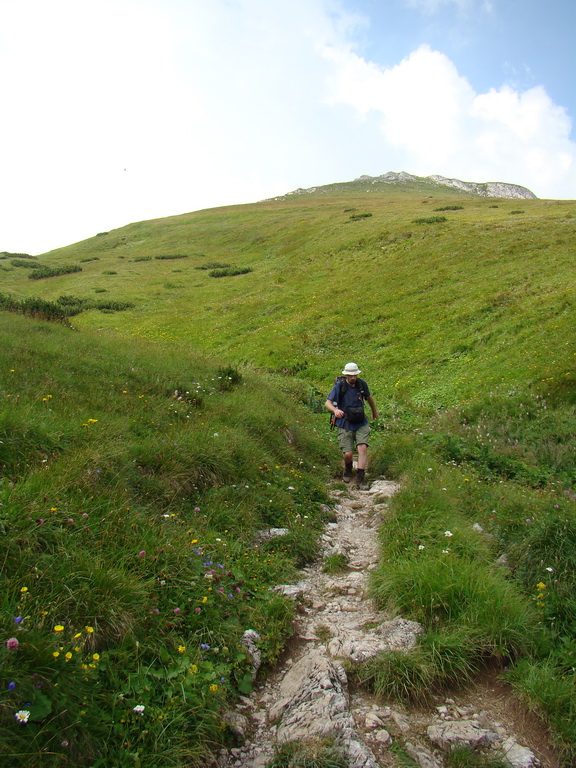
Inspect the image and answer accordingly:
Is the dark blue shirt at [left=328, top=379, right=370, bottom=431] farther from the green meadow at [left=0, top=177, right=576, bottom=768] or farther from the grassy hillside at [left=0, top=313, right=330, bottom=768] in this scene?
the grassy hillside at [left=0, top=313, right=330, bottom=768]

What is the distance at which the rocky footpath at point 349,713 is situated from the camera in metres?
3.26

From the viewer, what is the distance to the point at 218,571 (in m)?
4.84

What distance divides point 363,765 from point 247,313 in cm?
→ 2682

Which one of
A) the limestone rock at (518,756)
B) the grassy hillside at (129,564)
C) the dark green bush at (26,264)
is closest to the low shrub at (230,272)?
the dark green bush at (26,264)

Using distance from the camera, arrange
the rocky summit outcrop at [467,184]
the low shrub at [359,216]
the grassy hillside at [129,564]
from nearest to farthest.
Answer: the grassy hillside at [129,564], the low shrub at [359,216], the rocky summit outcrop at [467,184]

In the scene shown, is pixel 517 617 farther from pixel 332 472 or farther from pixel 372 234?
pixel 372 234

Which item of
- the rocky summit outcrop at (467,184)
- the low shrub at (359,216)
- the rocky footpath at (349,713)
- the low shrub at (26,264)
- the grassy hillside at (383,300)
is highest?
the rocky summit outcrop at (467,184)

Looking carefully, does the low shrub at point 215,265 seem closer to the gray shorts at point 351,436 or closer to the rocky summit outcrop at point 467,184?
the gray shorts at point 351,436

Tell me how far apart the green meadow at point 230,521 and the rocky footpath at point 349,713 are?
0.17 m

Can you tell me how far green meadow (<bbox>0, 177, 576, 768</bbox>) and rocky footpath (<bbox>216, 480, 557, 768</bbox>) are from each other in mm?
174

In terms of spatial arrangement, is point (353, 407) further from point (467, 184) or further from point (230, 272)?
point (467, 184)

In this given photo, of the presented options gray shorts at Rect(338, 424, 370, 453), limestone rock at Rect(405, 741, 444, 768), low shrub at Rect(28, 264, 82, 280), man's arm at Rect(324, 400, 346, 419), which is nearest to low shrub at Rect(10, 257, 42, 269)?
low shrub at Rect(28, 264, 82, 280)

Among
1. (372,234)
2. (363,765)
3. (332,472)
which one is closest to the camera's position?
(363,765)

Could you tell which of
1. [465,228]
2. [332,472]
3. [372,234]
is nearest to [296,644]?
[332,472]
